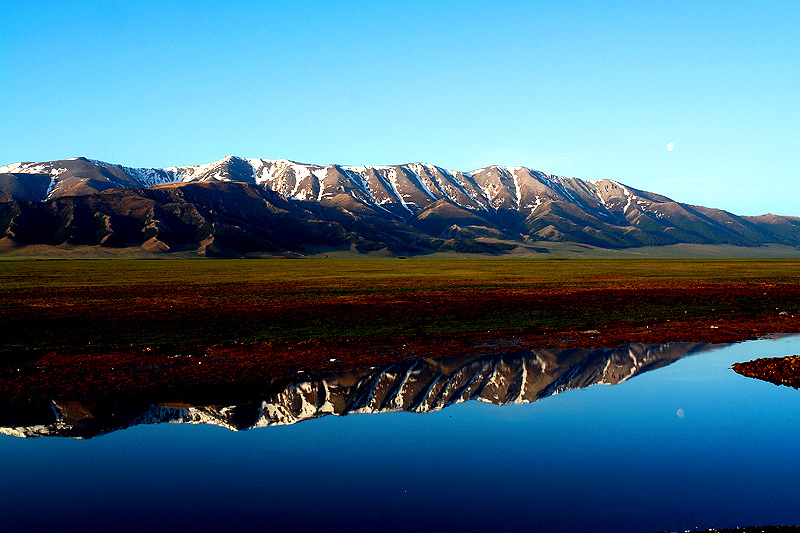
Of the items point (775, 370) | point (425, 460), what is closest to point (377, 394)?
point (425, 460)

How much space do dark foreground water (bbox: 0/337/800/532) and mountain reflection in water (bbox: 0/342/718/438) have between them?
0.10 m

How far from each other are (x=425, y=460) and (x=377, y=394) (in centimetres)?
598

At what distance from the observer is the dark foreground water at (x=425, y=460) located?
10609 mm

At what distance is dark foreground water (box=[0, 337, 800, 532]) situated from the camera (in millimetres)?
10609

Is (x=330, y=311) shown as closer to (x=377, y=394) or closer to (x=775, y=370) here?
(x=377, y=394)

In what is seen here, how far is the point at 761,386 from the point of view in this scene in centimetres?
2003

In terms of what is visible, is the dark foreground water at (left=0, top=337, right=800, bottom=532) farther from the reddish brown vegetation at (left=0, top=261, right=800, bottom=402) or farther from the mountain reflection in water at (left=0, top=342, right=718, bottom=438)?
the reddish brown vegetation at (left=0, top=261, right=800, bottom=402)

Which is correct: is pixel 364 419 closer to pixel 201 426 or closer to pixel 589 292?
pixel 201 426

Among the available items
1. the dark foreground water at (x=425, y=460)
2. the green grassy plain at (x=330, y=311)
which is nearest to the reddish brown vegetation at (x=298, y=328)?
the green grassy plain at (x=330, y=311)

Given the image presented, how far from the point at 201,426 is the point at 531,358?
14.1 metres

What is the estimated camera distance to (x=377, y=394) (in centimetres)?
1905

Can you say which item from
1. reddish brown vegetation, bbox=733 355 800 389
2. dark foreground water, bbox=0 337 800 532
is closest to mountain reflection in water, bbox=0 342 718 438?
dark foreground water, bbox=0 337 800 532

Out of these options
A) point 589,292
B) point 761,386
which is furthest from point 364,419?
point 589,292

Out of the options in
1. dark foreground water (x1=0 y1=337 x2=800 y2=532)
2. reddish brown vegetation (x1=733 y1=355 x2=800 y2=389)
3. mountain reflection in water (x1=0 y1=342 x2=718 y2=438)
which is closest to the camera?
dark foreground water (x1=0 y1=337 x2=800 y2=532)
